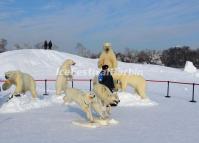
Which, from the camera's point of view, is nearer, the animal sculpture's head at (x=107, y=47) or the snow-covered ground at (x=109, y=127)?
the snow-covered ground at (x=109, y=127)

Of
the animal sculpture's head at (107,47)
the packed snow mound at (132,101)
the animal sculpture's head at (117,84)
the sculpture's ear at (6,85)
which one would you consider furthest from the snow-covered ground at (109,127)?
the animal sculpture's head at (107,47)

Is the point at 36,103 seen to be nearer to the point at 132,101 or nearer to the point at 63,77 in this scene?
the point at 63,77

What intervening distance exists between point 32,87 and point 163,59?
2410 inches

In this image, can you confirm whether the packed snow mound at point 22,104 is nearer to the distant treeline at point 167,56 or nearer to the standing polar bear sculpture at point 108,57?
the standing polar bear sculpture at point 108,57

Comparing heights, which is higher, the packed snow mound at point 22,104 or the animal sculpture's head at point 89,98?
the animal sculpture's head at point 89,98

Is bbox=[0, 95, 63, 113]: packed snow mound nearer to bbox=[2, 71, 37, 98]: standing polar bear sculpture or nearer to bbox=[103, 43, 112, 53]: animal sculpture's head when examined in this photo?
bbox=[2, 71, 37, 98]: standing polar bear sculpture

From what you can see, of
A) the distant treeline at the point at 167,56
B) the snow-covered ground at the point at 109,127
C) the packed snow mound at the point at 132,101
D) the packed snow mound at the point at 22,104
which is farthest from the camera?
the distant treeline at the point at 167,56

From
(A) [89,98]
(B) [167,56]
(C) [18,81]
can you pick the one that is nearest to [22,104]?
(C) [18,81]

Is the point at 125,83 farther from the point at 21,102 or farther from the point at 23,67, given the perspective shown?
the point at 23,67

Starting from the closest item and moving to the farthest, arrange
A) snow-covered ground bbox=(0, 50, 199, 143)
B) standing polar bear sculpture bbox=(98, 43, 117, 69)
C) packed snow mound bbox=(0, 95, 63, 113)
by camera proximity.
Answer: snow-covered ground bbox=(0, 50, 199, 143) → packed snow mound bbox=(0, 95, 63, 113) → standing polar bear sculpture bbox=(98, 43, 117, 69)

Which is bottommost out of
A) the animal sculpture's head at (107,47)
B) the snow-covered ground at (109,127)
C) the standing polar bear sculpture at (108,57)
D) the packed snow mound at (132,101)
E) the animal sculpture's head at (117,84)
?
the snow-covered ground at (109,127)

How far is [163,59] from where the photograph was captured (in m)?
70.9

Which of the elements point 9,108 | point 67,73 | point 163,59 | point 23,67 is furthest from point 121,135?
point 163,59

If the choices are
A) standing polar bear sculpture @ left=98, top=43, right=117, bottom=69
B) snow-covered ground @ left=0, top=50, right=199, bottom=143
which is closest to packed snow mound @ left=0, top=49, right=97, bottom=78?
standing polar bear sculpture @ left=98, top=43, right=117, bottom=69
